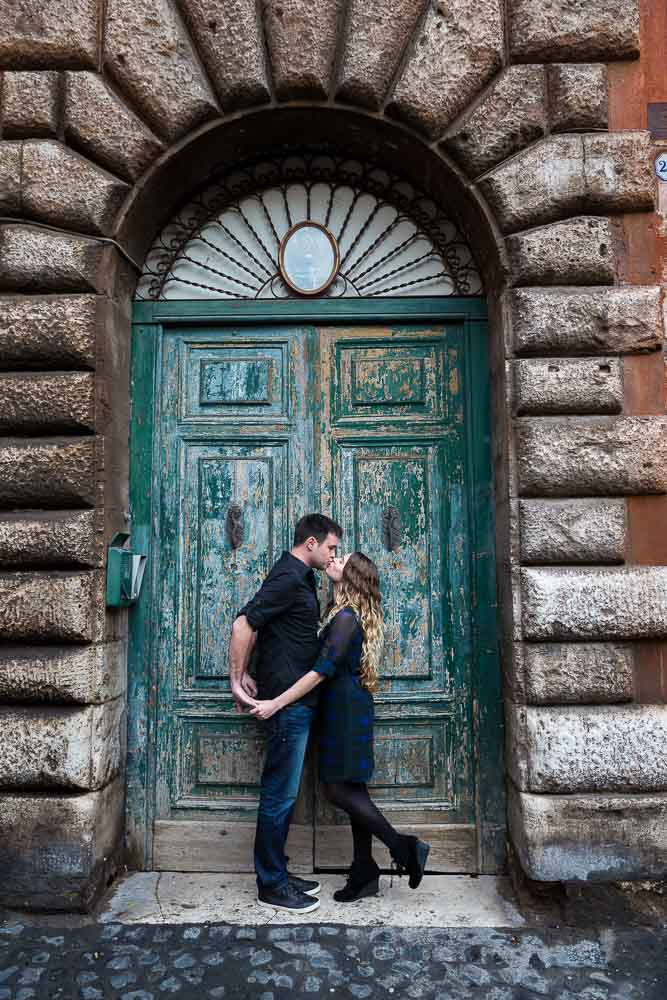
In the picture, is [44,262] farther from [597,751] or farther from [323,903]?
[597,751]

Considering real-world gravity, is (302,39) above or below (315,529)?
above

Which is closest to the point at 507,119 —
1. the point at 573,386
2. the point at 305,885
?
the point at 573,386

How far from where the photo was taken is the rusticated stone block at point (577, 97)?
147 inches

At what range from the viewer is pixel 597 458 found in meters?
3.60

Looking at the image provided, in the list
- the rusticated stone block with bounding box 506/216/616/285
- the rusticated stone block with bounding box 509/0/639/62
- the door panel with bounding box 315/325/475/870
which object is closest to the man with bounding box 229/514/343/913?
the door panel with bounding box 315/325/475/870

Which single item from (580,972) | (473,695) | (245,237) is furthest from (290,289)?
(580,972)

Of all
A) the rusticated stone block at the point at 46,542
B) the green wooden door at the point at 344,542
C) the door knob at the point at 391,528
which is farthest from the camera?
the door knob at the point at 391,528

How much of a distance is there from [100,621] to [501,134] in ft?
10.1

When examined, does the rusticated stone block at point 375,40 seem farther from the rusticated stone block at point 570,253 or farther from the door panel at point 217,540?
the door panel at point 217,540

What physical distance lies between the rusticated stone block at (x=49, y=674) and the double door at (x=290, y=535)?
0.54 m

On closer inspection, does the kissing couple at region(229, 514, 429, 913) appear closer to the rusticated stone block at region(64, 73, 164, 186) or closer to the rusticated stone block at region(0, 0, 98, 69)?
the rusticated stone block at region(64, 73, 164, 186)

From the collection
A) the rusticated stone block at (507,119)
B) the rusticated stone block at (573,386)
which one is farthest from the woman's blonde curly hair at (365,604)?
the rusticated stone block at (507,119)

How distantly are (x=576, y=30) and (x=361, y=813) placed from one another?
390cm

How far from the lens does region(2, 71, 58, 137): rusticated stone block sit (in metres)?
3.80
